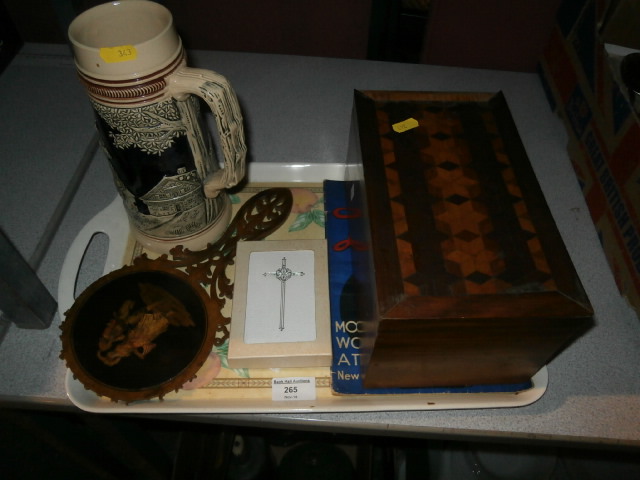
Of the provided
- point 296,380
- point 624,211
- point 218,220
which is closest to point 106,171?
point 218,220

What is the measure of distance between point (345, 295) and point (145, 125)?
0.97 ft

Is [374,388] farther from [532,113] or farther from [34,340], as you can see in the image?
[532,113]

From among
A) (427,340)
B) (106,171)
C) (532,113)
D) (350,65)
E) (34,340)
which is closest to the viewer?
(427,340)

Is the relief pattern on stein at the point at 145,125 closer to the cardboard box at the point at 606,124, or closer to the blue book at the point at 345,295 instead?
the blue book at the point at 345,295

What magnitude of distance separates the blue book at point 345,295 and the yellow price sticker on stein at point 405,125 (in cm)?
9

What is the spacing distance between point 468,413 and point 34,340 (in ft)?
1.72

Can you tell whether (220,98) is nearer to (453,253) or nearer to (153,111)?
(153,111)

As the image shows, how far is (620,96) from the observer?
63 cm

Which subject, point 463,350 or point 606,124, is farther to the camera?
point 606,124

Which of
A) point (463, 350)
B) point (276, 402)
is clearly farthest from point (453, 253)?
point (276, 402)

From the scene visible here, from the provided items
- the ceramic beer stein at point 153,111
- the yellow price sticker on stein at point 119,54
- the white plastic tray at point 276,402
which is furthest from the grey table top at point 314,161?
the yellow price sticker on stein at point 119,54

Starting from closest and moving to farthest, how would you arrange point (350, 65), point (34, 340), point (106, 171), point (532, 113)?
point (34, 340) → point (106, 171) → point (532, 113) → point (350, 65)

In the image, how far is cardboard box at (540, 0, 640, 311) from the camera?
595 mm

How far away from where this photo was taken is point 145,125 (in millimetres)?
431
